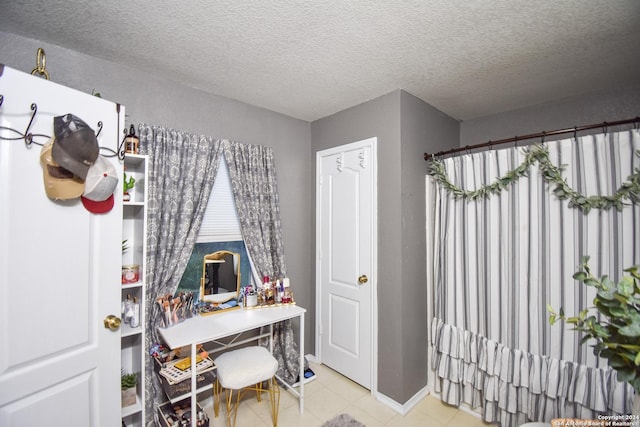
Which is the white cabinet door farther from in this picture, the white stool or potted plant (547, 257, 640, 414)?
potted plant (547, 257, 640, 414)

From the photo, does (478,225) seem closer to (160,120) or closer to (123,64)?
(160,120)

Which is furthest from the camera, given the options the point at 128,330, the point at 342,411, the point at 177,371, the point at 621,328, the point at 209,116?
the point at 209,116

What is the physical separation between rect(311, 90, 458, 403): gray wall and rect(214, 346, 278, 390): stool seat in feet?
3.21

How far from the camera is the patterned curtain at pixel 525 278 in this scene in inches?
64.3

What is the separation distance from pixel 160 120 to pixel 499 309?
114 inches

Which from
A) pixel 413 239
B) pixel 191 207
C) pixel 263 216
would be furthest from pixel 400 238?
pixel 191 207

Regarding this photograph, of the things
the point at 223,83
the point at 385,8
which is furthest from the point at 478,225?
the point at 223,83

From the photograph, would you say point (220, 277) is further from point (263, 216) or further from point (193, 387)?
point (193, 387)

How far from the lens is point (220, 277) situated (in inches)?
93.1

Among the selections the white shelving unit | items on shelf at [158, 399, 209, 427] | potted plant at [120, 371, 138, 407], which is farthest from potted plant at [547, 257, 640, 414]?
potted plant at [120, 371, 138, 407]

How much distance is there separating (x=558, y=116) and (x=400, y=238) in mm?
1826

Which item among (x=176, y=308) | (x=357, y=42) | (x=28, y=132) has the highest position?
(x=357, y=42)

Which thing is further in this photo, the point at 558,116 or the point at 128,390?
the point at 558,116

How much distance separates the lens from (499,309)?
2043 mm
